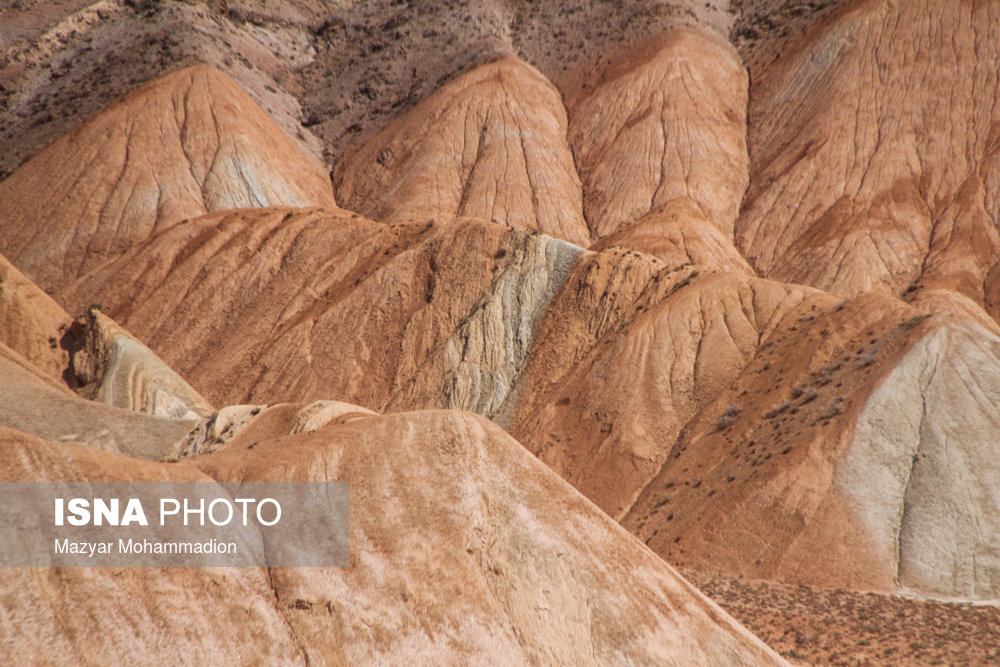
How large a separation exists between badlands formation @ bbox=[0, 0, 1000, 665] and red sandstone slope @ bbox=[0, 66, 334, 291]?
29cm

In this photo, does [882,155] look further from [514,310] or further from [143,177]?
[143,177]

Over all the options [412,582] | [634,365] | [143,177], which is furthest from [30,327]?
[143,177]

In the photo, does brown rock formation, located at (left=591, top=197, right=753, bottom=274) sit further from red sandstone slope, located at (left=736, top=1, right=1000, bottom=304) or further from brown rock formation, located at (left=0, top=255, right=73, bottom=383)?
brown rock formation, located at (left=0, top=255, right=73, bottom=383)

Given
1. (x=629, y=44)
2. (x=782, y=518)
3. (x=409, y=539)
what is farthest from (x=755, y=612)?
(x=629, y=44)

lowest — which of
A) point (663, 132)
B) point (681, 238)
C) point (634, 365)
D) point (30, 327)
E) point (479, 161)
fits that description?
point (30, 327)

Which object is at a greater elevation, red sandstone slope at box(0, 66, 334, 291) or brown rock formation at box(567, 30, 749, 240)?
brown rock formation at box(567, 30, 749, 240)

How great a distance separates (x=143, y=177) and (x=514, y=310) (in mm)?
29877

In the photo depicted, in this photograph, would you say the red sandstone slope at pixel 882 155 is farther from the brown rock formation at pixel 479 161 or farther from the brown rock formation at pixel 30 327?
the brown rock formation at pixel 30 327

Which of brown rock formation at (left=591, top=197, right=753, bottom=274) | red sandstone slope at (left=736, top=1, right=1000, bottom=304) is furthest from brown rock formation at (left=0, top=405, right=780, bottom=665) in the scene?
red sandstone slope at (left=736, top=1, right=1000, bottom=304)

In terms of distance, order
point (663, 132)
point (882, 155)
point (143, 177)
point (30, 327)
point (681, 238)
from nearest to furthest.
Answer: point (30, 327) → point (681, 238) → point (143, 177) → point (882, 155) → point (663, 132)

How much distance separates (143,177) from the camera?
2029 inches

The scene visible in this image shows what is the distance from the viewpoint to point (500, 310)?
34.4 meters

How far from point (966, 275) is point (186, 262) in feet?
136

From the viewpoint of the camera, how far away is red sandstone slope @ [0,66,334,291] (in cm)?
4897
